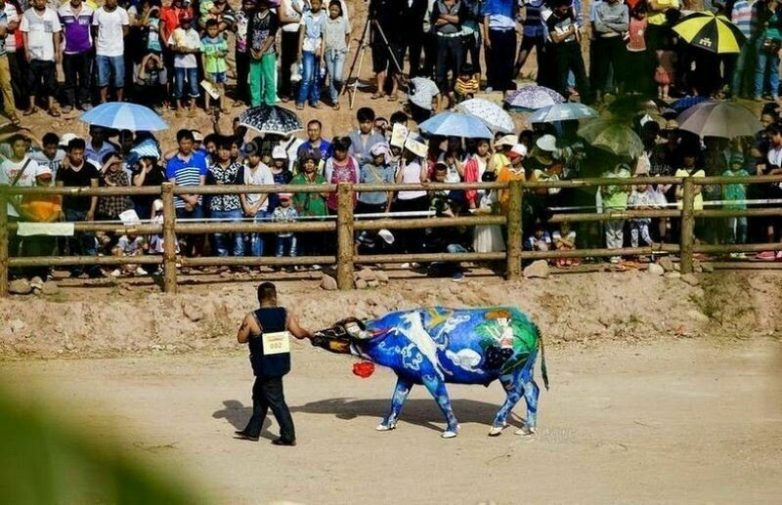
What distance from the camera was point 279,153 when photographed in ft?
49.9

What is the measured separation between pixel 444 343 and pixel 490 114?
4379 mm

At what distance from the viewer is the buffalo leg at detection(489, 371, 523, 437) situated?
1145 cm

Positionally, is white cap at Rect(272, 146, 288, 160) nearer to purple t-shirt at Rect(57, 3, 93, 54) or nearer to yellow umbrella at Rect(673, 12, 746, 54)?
purple t-shirt at Rect(57, 3, 93, 54)

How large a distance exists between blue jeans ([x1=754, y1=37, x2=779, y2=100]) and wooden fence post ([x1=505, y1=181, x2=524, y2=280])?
13.5m

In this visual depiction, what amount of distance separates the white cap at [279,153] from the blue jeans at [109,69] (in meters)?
2.08

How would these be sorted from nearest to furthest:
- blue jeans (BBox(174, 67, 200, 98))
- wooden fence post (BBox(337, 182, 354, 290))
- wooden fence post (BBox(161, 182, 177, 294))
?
wooden fence post (BBox(161, 182, 177, 294)) < wooden fence post (BBox(337, 182, 354, 290)) < blue jeans (BBox(174, 67, 200, 98))

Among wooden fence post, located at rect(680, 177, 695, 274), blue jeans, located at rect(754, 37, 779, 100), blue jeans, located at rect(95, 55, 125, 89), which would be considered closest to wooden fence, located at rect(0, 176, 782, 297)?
blue jeans, located at rect(95, 55, 125, 89)

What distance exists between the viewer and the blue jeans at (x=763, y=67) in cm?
107

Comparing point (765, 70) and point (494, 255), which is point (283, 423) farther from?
point (765, 70)

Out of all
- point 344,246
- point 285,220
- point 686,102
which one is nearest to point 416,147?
point 344,246

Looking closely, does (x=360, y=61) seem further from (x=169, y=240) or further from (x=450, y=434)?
(x=450, y=434)

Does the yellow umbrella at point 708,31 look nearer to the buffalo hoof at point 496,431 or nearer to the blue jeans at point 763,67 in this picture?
the blue jeans at point 763,67

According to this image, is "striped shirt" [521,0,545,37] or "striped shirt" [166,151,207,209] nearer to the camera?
"striped shirt" [521,0,545,37]

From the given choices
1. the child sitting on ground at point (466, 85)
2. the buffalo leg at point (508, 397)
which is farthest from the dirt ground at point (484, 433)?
the child sitting on ground at point (466, 85)
